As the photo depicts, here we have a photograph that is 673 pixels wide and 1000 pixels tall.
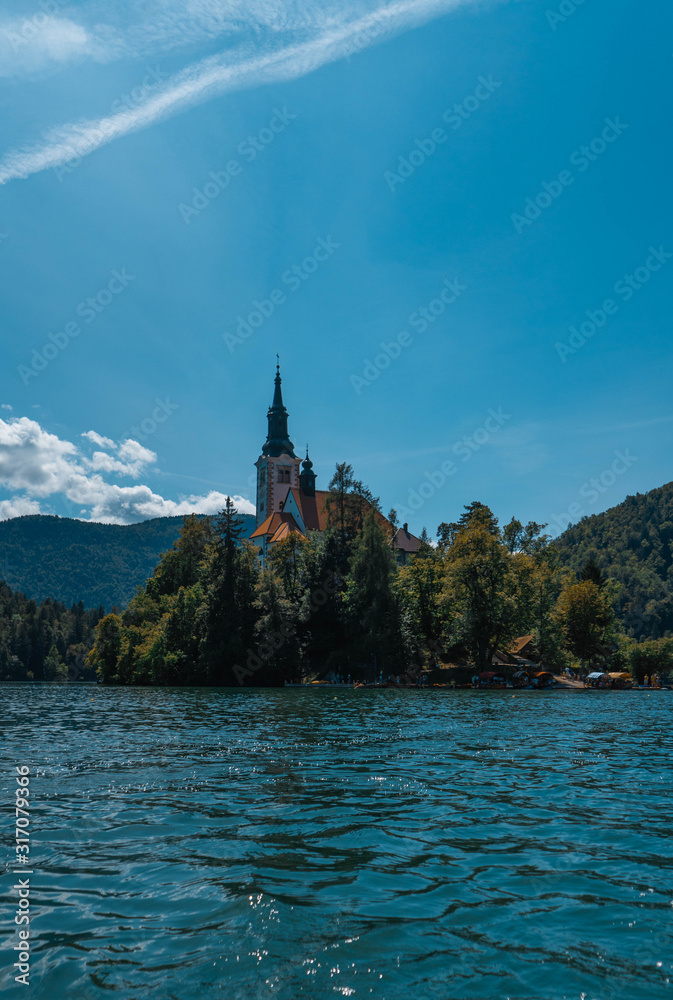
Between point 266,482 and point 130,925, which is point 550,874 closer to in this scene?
point 130,925

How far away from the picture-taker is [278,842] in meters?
8.93

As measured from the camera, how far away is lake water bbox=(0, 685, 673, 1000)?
5309 mm

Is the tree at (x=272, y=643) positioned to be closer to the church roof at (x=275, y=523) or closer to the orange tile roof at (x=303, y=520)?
the orange tile roof at (x=303, y=520)

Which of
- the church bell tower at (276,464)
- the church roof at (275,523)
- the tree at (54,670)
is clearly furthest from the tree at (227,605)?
the tree at (54,670)

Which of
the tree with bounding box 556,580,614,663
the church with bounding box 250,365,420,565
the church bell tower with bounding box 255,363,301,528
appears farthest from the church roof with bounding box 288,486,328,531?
the tree with bounding box 556,580,614,663

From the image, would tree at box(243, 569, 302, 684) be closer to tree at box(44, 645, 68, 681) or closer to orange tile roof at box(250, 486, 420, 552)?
orange tile roof at box(250, 486, 420, 552)

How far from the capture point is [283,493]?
422 feet

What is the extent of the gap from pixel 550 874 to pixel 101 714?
1067 inches

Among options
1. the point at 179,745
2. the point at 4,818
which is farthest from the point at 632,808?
the point at 179,745

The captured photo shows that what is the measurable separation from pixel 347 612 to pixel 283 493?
59645 mm

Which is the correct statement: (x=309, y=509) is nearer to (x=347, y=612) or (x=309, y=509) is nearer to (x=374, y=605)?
(x=347, y=612)

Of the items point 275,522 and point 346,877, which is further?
point 275,522

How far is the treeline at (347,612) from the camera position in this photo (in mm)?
66562

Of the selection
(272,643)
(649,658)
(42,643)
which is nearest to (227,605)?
(272,643)
